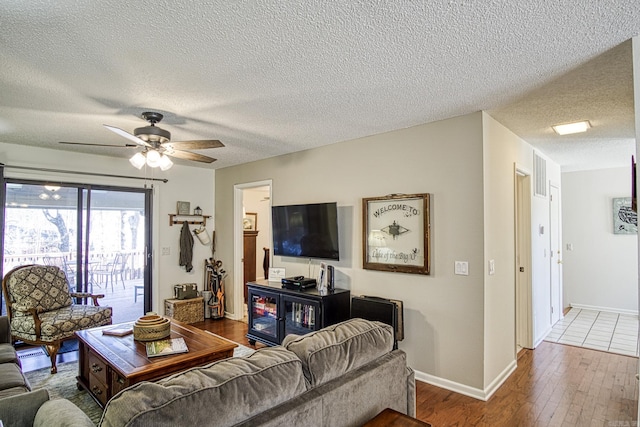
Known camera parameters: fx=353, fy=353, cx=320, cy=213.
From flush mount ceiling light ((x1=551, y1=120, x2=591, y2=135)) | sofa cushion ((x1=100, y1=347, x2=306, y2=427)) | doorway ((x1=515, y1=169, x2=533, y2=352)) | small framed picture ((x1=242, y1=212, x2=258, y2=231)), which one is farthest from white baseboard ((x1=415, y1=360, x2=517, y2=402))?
small framed picture ((x1=242, y1=212, x2=258, y2=231))

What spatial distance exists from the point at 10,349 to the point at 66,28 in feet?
8.11

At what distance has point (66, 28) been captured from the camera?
178 cm

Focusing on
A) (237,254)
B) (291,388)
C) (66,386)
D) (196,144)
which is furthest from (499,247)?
(66,386)

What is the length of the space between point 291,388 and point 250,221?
637 cm

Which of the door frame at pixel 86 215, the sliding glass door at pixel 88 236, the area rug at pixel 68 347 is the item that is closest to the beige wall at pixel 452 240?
the door frame at pixel 86 215

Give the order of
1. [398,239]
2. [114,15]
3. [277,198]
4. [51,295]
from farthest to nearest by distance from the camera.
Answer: [277,198], [51,295], [398,239], [114,15]

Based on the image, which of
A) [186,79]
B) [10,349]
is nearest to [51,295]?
[10,349]

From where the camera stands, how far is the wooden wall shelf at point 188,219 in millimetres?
5500

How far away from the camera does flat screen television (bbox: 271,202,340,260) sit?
4.04 metres

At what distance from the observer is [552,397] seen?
3.01 metres

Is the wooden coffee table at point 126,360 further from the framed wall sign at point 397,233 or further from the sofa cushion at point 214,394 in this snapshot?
the framed wall sign at point 397,233

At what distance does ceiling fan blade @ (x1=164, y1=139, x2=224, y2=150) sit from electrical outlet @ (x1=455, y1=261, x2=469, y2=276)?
2292mm

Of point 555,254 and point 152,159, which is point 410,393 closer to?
point 152,159

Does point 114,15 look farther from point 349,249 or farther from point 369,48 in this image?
point 349,249
